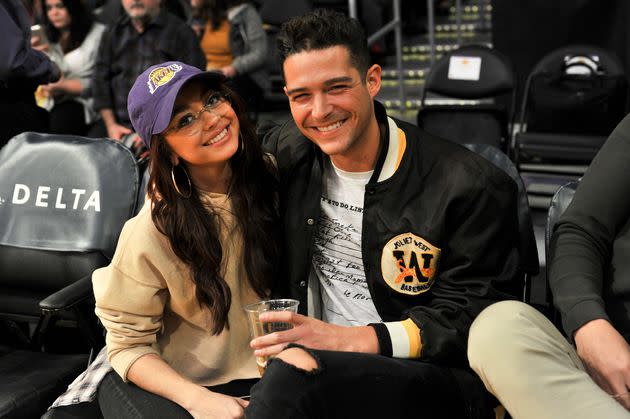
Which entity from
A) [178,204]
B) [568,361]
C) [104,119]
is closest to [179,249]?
[178,204]

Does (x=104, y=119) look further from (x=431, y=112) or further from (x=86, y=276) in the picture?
(x=86, y=276)

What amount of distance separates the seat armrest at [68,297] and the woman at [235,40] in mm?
3231

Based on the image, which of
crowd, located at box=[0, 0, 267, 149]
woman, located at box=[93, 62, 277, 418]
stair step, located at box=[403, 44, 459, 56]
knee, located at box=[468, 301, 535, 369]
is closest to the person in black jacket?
crowd, located at box=[0, 0, 267, 149]

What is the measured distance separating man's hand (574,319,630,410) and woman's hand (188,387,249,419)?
0.84 meters

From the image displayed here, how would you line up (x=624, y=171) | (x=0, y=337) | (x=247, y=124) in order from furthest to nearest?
1. (x=0, y=337)
2. (x=247, y=124)
3. (x=624, y=171)

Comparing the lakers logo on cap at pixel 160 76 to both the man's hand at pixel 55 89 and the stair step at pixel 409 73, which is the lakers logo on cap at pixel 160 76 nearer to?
the man's hand at pixel 55 89

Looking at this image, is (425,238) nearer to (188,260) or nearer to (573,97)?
(188,260)

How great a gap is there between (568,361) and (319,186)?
849 millimetres

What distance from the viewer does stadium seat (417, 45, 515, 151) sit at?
558 cm

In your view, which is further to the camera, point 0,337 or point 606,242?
point 0,337

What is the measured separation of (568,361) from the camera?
6.50 feet

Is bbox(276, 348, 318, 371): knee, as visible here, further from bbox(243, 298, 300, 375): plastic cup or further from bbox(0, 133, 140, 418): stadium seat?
bbox(0, 133, 140, 418): stadium seat

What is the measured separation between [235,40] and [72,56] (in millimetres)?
1052

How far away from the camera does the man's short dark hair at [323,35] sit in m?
2.36
